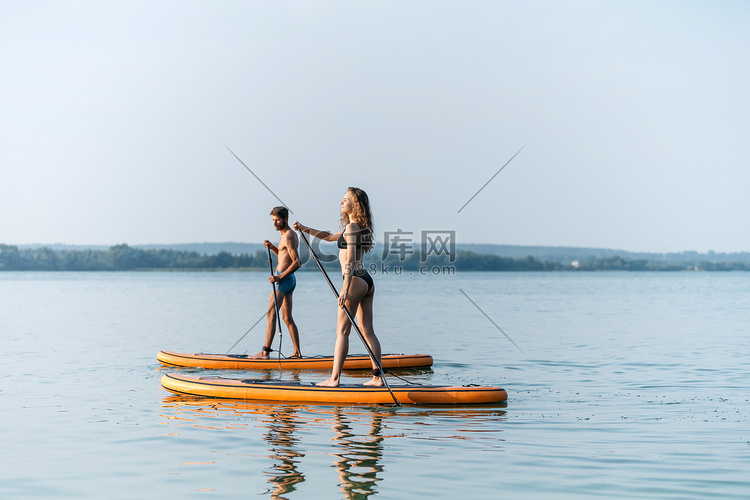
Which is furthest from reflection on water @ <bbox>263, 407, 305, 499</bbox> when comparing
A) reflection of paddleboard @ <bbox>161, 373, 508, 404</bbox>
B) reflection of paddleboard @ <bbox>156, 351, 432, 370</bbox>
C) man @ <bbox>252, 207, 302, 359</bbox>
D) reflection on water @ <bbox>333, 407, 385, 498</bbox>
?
man @ <bbox>252, 207, 302, 359</bbox>

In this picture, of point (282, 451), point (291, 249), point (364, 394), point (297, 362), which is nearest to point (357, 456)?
point (282, 451)

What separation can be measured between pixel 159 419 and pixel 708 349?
12.9m

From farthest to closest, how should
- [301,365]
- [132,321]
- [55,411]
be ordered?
[132,321]
[301,365]
[55,411]

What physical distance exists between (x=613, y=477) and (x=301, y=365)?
6.94m

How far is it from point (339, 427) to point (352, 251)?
6.68 ft

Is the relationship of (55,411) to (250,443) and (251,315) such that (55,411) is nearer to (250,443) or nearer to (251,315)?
(250,443)

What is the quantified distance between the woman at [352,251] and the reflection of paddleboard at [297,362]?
3.21 metres

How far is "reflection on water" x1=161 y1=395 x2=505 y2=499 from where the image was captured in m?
6.43

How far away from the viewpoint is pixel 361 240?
900cm

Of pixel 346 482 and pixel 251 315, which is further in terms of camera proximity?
pixel 251 315

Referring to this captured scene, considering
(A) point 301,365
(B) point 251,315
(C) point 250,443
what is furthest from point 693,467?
(B) point 251,315

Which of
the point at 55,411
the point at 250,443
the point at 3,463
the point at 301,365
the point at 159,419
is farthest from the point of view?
the point at 301,365

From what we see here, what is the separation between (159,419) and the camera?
866cm

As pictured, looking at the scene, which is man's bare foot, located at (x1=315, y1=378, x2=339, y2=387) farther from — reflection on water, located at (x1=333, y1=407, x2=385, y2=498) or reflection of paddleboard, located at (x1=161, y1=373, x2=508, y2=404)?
reflection on water, located at (x1=333, y1=407, x2=385, y2=498)
